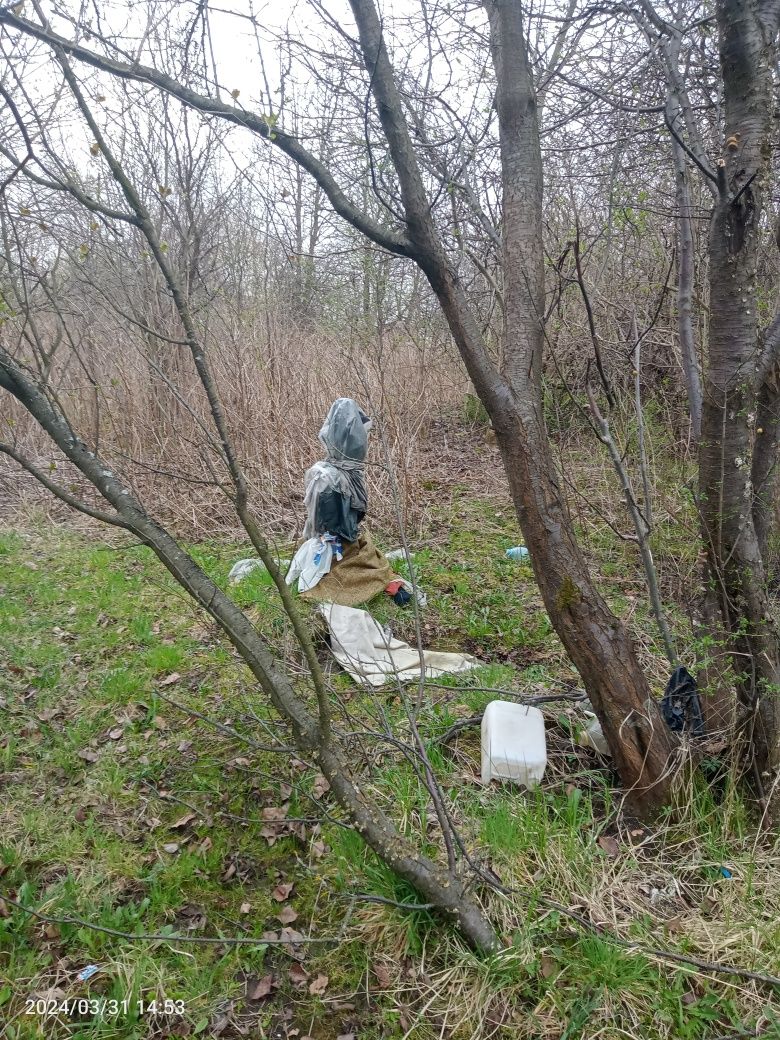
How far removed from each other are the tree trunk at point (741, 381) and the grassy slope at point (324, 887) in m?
0.53

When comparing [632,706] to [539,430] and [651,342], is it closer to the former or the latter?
[539,430]

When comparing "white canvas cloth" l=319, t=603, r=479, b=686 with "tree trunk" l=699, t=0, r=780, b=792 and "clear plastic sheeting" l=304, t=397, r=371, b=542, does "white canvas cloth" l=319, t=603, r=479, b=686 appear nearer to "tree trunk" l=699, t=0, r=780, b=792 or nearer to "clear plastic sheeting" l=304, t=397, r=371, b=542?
"clear plastic sheeting" l=304, t=397, r=371, b=542

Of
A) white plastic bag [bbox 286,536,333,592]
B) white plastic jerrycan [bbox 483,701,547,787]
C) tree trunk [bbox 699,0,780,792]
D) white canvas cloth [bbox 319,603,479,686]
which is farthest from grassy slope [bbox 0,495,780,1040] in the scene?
white plastic bag [bbox 286,536,333,592]

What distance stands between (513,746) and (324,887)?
899mm

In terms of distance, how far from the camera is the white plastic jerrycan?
7.78 feet

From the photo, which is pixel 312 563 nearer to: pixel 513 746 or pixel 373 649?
pixel 373 649

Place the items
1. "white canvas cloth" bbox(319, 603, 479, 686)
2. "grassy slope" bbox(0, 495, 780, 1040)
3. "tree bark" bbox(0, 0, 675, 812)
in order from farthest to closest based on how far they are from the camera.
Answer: "white canvas cloth" bbox(319, 603, 479, 686) < "tree bark" bbox(0, 0, 675, 812) < "grassy slope" bbox(0, 495, 780, 1040)

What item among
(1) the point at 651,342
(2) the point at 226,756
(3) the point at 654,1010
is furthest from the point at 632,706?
(1) the point at 651,342

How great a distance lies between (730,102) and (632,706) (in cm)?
202

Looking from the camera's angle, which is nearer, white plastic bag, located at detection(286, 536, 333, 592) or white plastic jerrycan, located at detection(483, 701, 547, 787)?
white plastic jerrycan, located at detection(483, 701, 547, 787)

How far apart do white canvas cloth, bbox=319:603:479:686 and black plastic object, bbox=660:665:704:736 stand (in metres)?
1.26

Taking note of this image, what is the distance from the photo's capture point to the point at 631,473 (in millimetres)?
5375

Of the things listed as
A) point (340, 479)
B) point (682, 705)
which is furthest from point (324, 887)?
point (340, 479)

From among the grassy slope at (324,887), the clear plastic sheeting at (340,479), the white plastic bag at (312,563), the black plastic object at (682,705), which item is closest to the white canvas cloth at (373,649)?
the grassy slope at (324,887)
